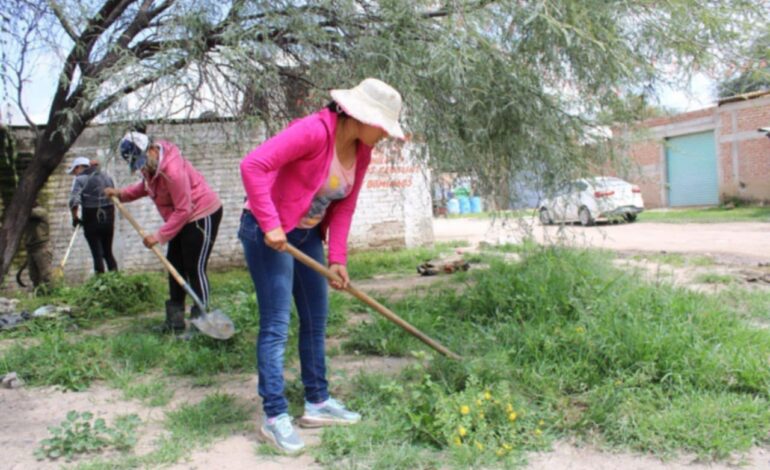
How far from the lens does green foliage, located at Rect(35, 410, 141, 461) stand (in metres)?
2.80

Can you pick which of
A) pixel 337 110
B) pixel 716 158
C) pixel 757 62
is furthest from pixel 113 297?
pixel 716 158

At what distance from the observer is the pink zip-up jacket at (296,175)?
2.64 meters

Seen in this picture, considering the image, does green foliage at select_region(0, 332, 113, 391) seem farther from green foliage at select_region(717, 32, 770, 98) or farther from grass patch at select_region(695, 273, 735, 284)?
grass patch at select_region(695, 273, 735, 284)

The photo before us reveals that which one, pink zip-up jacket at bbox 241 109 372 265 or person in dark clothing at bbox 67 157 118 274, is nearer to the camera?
pink zip-up jacket at bbox 241 109 372 265

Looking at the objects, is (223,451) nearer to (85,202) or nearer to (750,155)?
(85,202)

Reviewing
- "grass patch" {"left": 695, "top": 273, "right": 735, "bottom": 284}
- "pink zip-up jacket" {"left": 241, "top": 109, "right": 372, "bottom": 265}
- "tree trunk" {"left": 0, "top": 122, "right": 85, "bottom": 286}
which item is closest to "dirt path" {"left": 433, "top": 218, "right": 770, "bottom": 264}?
"grass patch" {"left": 695, "top": 273, "right": 735, "bottom": 284}

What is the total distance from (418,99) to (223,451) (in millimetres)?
2575

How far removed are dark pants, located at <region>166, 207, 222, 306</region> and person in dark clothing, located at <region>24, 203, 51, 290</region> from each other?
396cm

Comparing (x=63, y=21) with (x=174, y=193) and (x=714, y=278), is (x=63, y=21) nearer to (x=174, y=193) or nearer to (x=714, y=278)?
(x=174, y=193)

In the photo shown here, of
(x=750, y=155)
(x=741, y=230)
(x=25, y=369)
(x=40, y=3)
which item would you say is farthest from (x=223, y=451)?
(x=750, y=155)

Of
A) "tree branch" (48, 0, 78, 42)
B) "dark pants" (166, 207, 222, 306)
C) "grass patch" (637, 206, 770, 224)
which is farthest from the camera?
"grass patch" (637, 206, 770, 224)

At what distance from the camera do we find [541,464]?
264 cm

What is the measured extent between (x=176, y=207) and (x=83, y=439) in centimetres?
197

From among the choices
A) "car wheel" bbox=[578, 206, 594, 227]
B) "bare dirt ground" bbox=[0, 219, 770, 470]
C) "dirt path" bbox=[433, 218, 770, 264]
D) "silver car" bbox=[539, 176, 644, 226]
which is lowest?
"bare dirt ground" bbox=[0, 219, 770, 470]
